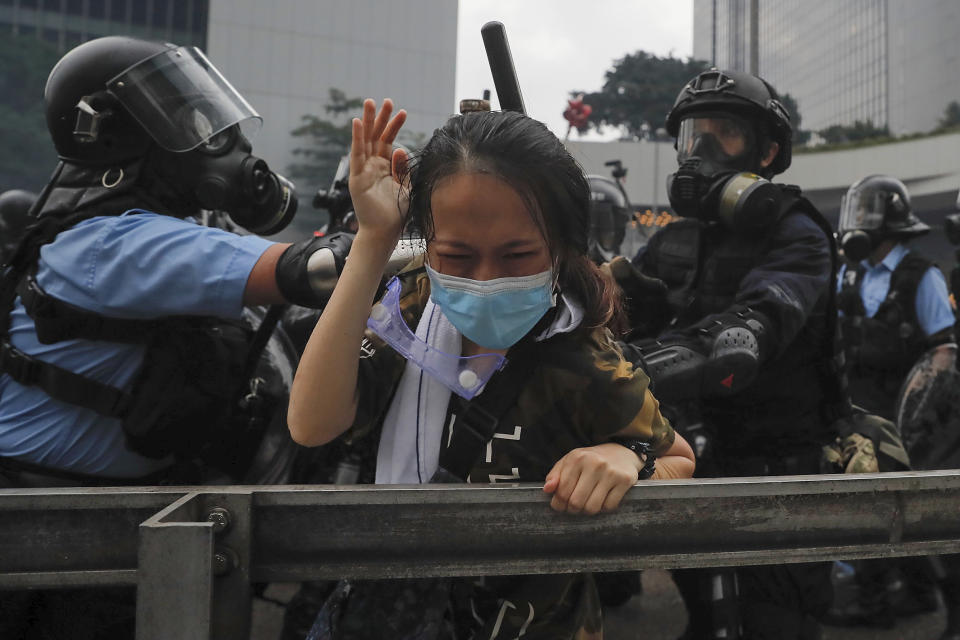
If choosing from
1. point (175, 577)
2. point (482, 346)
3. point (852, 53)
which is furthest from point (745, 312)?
point (852, 53)

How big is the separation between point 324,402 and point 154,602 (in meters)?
0.41

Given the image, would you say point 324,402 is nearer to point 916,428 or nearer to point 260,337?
point 260,337

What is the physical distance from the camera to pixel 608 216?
550 cm

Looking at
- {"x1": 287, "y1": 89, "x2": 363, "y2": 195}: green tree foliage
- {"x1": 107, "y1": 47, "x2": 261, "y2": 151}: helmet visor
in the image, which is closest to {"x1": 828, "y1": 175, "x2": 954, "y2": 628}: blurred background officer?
{"x1": 107, "y1": 47, "x2": 261, "y2": 151}: helmet visor

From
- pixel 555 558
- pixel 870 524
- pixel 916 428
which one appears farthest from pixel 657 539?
pixel 916 428

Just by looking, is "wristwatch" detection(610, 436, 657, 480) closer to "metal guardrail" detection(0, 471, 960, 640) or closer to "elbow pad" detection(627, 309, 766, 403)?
"metal guardrail" detection(0, 471, 960, 640)

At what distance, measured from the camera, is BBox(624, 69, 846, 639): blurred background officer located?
244 cm

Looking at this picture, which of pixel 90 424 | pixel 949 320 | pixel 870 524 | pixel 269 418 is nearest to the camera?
pixel 870 524

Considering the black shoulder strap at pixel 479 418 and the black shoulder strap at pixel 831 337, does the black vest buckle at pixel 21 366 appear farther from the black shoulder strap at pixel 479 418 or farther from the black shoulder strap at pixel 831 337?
the black shoulder strap at pixel 831 337

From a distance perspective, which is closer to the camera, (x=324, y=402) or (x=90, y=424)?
(x=324, y=402)

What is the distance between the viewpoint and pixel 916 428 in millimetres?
4336

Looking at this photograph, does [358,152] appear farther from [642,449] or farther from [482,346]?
[642,449]

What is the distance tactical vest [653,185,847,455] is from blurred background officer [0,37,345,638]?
1.45 m

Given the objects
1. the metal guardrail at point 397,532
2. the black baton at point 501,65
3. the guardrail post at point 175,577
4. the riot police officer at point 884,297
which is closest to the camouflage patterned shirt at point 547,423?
the metal guardrail at point 397,532
